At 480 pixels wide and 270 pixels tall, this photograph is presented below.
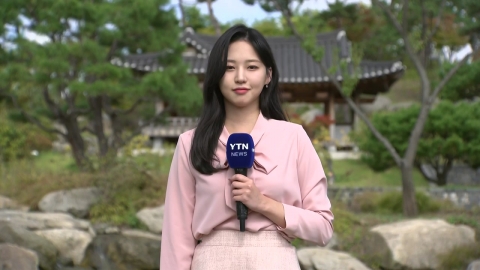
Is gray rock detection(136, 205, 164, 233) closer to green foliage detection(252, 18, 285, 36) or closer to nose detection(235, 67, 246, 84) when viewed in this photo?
nose detection(235, 67, 246, 84)

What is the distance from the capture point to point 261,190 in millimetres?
1646

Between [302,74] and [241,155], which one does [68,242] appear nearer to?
[241,155]

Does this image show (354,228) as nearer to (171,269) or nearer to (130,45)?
(130,45)

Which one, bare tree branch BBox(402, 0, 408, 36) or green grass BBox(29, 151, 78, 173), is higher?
bare tree branch BBox(402, 0, 408, 36)

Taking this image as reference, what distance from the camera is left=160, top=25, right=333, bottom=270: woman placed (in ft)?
5.42

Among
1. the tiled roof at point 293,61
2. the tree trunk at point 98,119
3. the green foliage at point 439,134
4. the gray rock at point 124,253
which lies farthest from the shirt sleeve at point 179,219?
the tiled roof at point 293,61

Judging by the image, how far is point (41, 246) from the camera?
6.76 meters

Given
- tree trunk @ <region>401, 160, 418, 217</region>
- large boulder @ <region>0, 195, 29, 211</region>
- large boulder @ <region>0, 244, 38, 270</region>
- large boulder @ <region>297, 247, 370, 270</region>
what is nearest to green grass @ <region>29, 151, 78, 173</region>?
large boulder @ <region>0, 195, 29, 211</region>

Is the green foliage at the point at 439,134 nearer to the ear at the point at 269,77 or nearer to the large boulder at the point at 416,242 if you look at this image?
the large boulder at the point at 416,242

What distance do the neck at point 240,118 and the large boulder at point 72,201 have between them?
22.8 ft

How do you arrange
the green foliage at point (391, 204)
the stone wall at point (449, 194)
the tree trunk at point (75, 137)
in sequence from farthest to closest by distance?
the stone wall at point (449, 194) → the tree trunk at point (75, 137) → the green foliage at point (391, 204)

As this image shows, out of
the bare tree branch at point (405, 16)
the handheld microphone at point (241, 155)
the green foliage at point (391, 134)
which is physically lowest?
the green foliage at point (391, 134)

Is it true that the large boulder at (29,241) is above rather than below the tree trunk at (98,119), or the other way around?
below

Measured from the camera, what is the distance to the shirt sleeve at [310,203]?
1653mm
